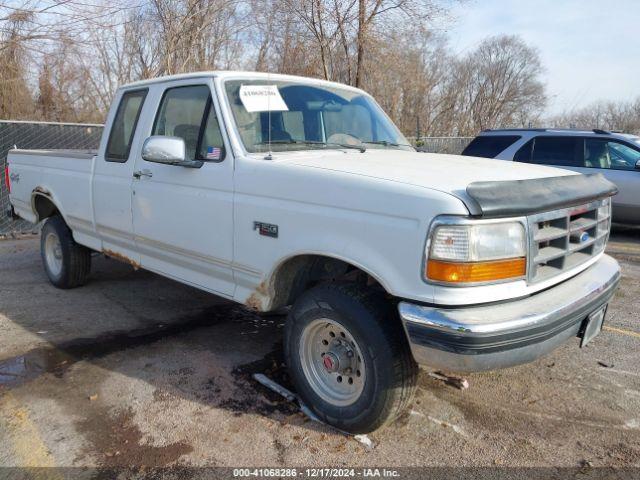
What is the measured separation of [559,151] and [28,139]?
30.9 feet

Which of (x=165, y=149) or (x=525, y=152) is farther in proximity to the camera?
(x=525, y=152)

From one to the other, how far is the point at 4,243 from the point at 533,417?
8.55 m

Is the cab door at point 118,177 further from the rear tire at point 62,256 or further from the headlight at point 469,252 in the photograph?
the headlight at point 469,252

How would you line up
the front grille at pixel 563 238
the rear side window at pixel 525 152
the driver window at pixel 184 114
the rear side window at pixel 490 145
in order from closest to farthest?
the front grille at pixel 563 238 → the driver window at pixel 184 114 → the rear side window at pixel 525 152 → the rear side window at pixel 490 145

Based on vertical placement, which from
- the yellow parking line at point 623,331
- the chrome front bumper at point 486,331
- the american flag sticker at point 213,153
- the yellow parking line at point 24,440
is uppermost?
the american flag sticker at point 213,153

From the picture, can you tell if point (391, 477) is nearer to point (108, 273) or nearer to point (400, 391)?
point (400, 391)

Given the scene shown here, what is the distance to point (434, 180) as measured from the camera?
2.67 meters

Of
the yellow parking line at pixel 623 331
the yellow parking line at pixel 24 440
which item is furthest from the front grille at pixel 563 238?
the yellow parking line at pixel 24 440

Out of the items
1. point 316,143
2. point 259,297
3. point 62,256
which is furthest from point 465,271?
point 62,256

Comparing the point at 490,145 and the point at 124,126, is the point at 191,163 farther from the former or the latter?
→ the point at 490,145

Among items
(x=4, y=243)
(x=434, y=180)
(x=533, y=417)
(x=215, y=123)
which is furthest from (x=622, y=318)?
(x=4, y=243)

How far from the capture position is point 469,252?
7.93 feet

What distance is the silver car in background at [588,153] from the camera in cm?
855

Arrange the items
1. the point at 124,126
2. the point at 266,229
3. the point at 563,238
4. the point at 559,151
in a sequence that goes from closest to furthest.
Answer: the point at 563,238
the point at 266,229
the point at 124,126
the point at 559,151
